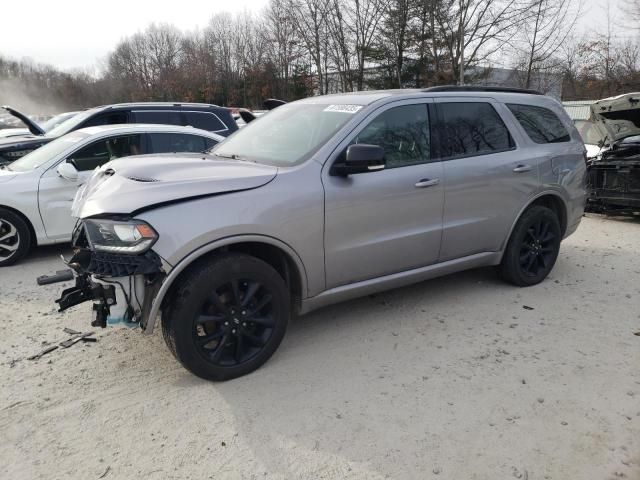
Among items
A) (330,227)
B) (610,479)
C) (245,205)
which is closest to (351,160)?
(330,227)

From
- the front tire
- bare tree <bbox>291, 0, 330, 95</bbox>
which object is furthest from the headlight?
bare tree <bbox>291, 0, 330, 95</bbox>

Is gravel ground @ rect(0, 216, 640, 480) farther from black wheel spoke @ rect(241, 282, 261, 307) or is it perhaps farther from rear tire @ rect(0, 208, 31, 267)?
rear tire @ rect(0, 208, 31, 267)

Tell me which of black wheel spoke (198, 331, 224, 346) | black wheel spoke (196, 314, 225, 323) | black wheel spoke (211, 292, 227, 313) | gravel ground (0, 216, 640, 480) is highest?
black wheel spoke (211, 292, 227, 313)

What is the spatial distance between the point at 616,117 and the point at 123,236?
27.2 ft

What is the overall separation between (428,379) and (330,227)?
1219 millimetres

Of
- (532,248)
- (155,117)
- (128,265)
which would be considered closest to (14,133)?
(155,117)

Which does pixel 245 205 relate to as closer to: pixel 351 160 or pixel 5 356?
pixel 351 160

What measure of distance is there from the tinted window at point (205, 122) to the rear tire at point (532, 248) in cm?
655

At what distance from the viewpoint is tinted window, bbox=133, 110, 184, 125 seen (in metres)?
9.26

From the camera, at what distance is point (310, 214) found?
11.0 feet

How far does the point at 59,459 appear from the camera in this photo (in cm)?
254

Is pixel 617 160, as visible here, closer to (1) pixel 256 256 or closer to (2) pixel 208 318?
(1) pixel 256 256

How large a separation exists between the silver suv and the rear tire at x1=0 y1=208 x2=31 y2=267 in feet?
8.93

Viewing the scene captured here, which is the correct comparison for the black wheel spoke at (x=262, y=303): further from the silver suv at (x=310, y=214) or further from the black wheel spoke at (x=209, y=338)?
the black wheel spoke at (x=209, y=338)
